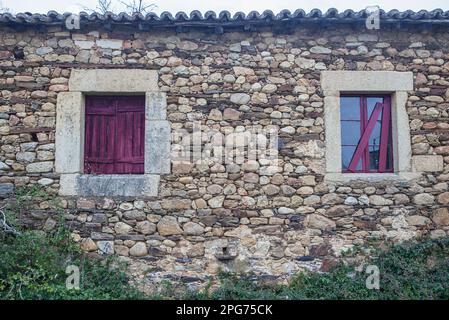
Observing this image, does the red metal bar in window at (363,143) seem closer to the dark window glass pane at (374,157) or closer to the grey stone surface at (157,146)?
the dark window glass pane at (374,157)

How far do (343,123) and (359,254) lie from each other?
1721mm

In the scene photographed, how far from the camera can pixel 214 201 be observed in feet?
16.7

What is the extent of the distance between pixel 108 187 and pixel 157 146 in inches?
31.5

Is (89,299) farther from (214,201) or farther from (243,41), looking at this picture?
(243,41)

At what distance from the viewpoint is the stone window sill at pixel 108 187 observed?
5.07m

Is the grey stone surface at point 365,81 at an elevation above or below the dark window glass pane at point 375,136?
above

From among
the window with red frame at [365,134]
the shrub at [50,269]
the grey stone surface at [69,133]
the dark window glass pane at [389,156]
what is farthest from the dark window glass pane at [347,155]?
the grey stone surface at [69,133]

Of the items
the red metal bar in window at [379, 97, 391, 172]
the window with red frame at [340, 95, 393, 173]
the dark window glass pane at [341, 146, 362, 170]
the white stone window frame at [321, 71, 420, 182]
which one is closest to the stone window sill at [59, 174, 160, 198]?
the white stone window frame at [321, 71, 420, 182]

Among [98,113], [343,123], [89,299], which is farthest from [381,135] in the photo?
[89,299]

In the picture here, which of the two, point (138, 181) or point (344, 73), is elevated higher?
point (344, 73)

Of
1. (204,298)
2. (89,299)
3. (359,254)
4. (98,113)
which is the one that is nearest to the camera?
(89,299)

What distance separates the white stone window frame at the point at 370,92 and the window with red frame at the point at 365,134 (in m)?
0.10

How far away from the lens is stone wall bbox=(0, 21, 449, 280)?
5.04m

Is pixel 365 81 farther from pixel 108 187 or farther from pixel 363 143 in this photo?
pixel 108 187
